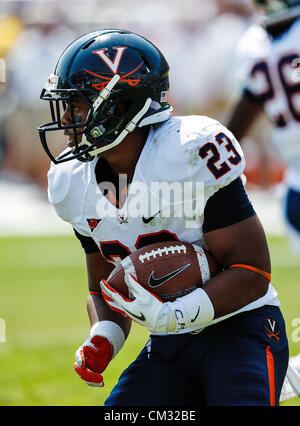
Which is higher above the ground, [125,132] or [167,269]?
[125,132]

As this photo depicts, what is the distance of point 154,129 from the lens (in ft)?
8.54

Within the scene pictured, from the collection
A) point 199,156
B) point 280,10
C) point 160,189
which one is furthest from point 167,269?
point 280,10

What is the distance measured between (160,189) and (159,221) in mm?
106

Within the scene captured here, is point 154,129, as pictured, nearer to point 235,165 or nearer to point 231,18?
point 235,165

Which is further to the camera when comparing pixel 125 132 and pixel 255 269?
pixel 125 132

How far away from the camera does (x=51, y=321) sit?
530 cm

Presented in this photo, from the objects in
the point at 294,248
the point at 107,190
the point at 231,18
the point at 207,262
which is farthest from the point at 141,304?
the point at 231,18

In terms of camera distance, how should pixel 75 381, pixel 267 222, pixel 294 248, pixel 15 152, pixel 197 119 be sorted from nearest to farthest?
1. pixel 197 119
2. pixel 75 381
3. pixel 294 248
4. pixel 267 222
5. pixel 15 152

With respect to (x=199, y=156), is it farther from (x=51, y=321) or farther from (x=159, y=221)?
(x=51, y=321)

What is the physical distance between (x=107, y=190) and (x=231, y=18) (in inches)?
342

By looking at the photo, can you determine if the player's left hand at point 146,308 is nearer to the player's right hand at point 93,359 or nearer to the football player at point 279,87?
the player's right hand at point 93,359

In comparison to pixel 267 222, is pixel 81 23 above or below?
above

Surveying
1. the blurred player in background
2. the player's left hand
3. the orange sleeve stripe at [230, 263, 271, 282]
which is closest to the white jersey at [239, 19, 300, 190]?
the blurred player in background

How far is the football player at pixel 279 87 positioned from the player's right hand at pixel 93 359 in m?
2.00
